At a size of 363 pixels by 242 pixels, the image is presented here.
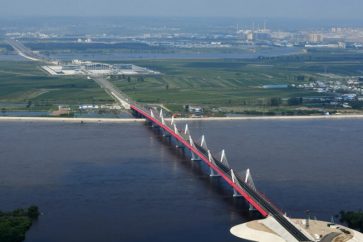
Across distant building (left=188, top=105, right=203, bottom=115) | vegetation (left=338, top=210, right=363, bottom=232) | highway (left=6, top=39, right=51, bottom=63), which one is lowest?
vegetation (left=338, top=210, right=363, bottom=232)

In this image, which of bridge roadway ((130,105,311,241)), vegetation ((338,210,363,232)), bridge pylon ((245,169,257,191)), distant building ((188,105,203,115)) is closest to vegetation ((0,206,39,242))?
bridge roadway ((130,105,311,241))

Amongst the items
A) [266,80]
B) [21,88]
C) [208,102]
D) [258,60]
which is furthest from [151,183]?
[258,60]

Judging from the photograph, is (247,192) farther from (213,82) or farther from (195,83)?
(213,82)

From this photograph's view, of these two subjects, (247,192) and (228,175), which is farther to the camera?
(228,175)

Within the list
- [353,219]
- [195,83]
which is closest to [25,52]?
[195,83]

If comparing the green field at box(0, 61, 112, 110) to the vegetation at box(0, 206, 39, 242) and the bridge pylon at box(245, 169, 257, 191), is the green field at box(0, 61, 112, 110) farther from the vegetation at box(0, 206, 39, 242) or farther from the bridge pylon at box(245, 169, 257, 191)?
the vegetation at box(0, 206, 39, 242)

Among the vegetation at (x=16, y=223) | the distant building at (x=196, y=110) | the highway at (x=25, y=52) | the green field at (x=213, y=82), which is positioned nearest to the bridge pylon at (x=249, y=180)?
the vegetation at (x=16, y=223)
